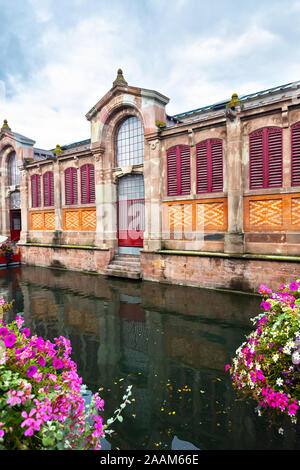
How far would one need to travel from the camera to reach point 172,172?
12.5 meters

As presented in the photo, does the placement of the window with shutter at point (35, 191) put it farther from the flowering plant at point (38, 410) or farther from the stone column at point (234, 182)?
the flowering plant at point (38, 410)

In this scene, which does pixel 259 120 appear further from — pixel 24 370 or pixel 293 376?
pixel 24 370

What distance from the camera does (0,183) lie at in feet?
71.7

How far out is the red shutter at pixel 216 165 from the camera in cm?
1117

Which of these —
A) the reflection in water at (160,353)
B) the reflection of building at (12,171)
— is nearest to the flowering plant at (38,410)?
the reflection in water at (160,353)

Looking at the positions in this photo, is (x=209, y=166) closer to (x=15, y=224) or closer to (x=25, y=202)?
(x=25, y=202)

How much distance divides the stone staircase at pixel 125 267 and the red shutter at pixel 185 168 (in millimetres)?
4299

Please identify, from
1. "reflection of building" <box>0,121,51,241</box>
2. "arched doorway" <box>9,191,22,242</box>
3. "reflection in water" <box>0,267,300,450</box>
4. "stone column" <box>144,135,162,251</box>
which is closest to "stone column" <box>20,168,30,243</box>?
"reflection of building" <box>0,121,51,241</box>

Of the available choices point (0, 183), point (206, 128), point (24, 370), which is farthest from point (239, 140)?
point (0, 183)

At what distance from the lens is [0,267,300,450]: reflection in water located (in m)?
3.44

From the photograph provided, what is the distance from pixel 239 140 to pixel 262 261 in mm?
4731

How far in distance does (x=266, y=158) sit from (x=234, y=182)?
4.61 ft

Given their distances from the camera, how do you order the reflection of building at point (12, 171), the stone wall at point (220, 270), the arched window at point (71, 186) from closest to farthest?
the stone wall at point (220, 270) < the arched window at point (71, 186) < the reflection of building at point (12, 171)

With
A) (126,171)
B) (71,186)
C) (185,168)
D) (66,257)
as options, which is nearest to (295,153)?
(185,168)
